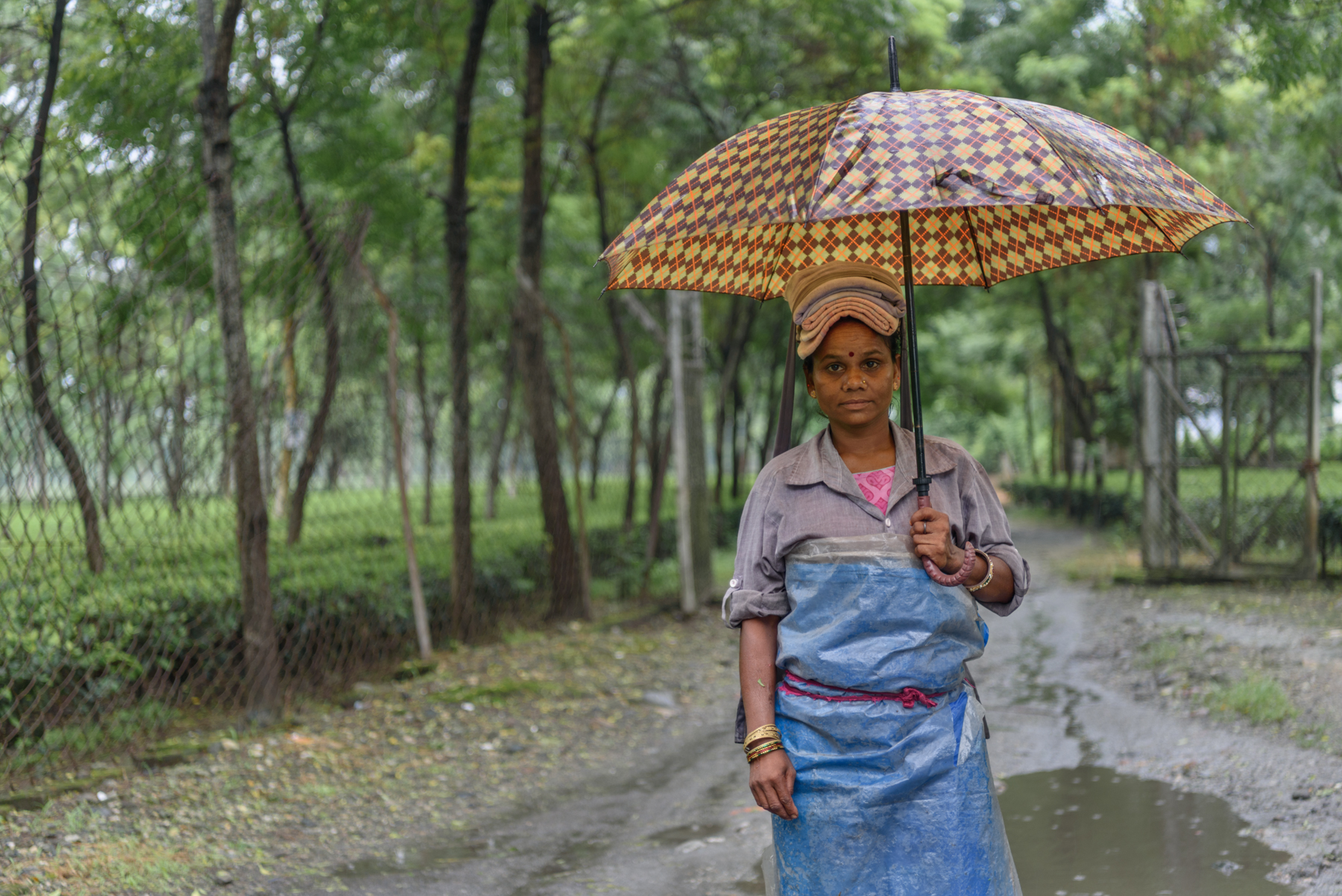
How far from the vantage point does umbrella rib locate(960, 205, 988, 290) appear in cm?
321

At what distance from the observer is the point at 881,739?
2354 mm

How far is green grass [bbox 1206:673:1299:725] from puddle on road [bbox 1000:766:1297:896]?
1.27m

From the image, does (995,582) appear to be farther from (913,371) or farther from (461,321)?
(461,321)

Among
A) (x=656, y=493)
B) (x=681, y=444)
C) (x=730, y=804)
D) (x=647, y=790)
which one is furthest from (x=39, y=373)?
(x=656, y=493)

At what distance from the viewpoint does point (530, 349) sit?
9.57 meters

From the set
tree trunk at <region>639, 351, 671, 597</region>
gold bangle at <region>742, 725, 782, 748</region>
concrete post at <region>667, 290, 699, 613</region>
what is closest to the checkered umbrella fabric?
gold bangle at <region>742, 725, 782, 748</region>

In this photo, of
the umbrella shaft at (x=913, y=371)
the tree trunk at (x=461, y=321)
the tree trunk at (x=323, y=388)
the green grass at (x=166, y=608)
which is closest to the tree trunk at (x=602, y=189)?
the tree trunk at (x=461, y=321)

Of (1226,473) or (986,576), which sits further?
(1226,473)

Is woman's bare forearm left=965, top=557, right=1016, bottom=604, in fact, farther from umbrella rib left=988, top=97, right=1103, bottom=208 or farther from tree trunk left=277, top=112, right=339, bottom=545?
tree trunk left=277, top=112, right=339, bottom=545

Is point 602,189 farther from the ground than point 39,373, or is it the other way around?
point 602,189

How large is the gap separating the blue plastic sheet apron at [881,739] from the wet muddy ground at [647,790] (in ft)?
6.07

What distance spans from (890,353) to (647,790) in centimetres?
368

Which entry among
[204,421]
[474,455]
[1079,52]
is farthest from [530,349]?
[474,455]

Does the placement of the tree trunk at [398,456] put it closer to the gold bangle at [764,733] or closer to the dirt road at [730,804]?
the dirt road at [730,804]
